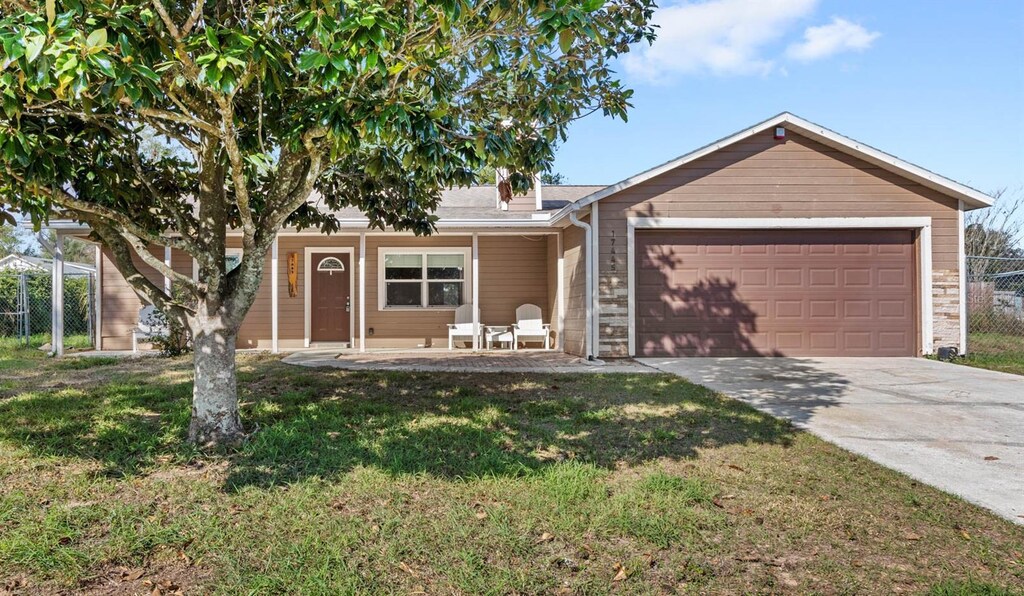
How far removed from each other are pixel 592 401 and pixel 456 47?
11.9 feet

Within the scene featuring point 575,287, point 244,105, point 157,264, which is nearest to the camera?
point 157,264

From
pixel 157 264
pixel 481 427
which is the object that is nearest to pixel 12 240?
pixel 157 264

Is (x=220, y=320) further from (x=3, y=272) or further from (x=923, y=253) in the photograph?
(x=3, y=272)

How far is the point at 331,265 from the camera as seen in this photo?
1234 cm

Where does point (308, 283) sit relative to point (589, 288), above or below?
above

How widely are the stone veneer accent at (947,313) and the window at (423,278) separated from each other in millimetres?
8679

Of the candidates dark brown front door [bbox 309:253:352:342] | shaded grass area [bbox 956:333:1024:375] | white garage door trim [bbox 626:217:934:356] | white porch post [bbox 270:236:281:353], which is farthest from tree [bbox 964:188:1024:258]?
white porch post [bbox 270:236:281:353]

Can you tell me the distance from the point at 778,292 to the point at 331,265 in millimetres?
8939

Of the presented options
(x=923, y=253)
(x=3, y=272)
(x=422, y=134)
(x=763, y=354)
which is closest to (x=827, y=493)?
(x=422, y=134)

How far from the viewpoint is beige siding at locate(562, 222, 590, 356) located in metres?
9.74

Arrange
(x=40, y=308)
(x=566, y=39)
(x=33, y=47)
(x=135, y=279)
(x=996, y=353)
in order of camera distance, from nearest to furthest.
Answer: (x=33, y=47), (x=566, y=39), (x=135, y=279), (x=996, y=353), (x=40, y=308)

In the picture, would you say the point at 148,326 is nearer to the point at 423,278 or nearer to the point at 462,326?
the point at 423,278

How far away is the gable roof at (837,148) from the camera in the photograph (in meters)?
9.23

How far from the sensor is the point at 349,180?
242 inches
